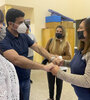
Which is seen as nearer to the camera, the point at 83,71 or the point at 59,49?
the point at 83,71

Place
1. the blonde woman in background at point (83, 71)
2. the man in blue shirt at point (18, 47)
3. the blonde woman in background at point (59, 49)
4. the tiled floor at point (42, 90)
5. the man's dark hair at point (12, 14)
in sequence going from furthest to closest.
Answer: the tiled floor at point (42, 90), the blonde woman in background at point (59, 49), the man's dark hair at point (12, 14), the man in blue shirt at point (18, 47), the blonde woman in background at point (83, 71)

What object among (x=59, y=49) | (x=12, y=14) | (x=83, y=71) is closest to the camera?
(x=83, y=71)

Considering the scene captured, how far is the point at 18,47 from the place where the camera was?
1445 millimetres

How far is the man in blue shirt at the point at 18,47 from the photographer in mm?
1320

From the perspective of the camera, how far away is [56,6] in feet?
17.7

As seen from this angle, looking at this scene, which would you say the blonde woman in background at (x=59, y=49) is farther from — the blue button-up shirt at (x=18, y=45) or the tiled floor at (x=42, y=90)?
the blue button-up shirt at (x=18, y=45)

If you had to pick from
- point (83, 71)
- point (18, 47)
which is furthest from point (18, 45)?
point (83, 71)

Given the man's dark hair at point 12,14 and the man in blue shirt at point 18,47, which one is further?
the man's dark hair at point 12,14

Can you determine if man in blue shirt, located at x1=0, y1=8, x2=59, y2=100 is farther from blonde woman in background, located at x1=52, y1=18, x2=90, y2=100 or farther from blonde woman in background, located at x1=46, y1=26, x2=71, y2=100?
blonde woman in background, located at x1=46, y1=26, x2=71, y2=100

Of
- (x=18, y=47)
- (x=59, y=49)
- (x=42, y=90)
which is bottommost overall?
(x=42, y=90)

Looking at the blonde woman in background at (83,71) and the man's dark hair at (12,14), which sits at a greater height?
the man's dark hair at (12,14)

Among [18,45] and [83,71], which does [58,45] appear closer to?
[18,45]

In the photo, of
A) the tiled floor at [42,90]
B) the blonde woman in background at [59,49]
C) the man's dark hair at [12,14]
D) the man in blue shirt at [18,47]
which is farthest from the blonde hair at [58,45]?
the man's dark hair at [12,14]

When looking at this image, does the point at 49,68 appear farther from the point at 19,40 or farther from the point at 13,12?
the point at 13,12
